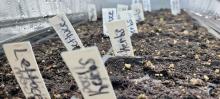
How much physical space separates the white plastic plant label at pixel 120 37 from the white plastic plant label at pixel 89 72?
109 cm

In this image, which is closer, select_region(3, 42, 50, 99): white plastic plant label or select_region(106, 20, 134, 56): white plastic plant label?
select_region(3, 42, 50, 99): white plastic plant label

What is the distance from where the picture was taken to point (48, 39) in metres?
4.61

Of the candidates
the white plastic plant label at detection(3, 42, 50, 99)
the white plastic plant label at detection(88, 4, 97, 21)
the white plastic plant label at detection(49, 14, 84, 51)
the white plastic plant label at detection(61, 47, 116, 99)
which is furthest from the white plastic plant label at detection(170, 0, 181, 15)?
the white plastic plant label at detection(61, 47, 116, 99)

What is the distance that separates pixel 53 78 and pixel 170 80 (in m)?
0.71

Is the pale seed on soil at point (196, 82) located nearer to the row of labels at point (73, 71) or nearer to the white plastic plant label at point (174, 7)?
the row of labels at point (73, 71)

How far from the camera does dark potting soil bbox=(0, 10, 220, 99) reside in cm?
240

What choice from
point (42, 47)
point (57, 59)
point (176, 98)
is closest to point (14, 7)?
point (42, 47)

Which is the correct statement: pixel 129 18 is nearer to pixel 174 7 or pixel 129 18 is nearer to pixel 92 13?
pixel 92 13

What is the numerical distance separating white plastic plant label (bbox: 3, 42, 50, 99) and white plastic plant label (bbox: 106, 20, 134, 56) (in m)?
0.97

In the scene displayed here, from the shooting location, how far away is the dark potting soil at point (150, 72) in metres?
2.40

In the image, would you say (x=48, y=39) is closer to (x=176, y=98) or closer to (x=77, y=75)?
(x=176, y=98)

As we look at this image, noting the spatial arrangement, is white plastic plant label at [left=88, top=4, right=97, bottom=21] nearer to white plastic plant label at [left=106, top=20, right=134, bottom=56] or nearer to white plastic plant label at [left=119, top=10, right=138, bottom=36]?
white plastic plant label at [left=119, top=10, right=138, bottom=36]

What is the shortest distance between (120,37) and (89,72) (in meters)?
1.27

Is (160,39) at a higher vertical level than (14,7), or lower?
lower
